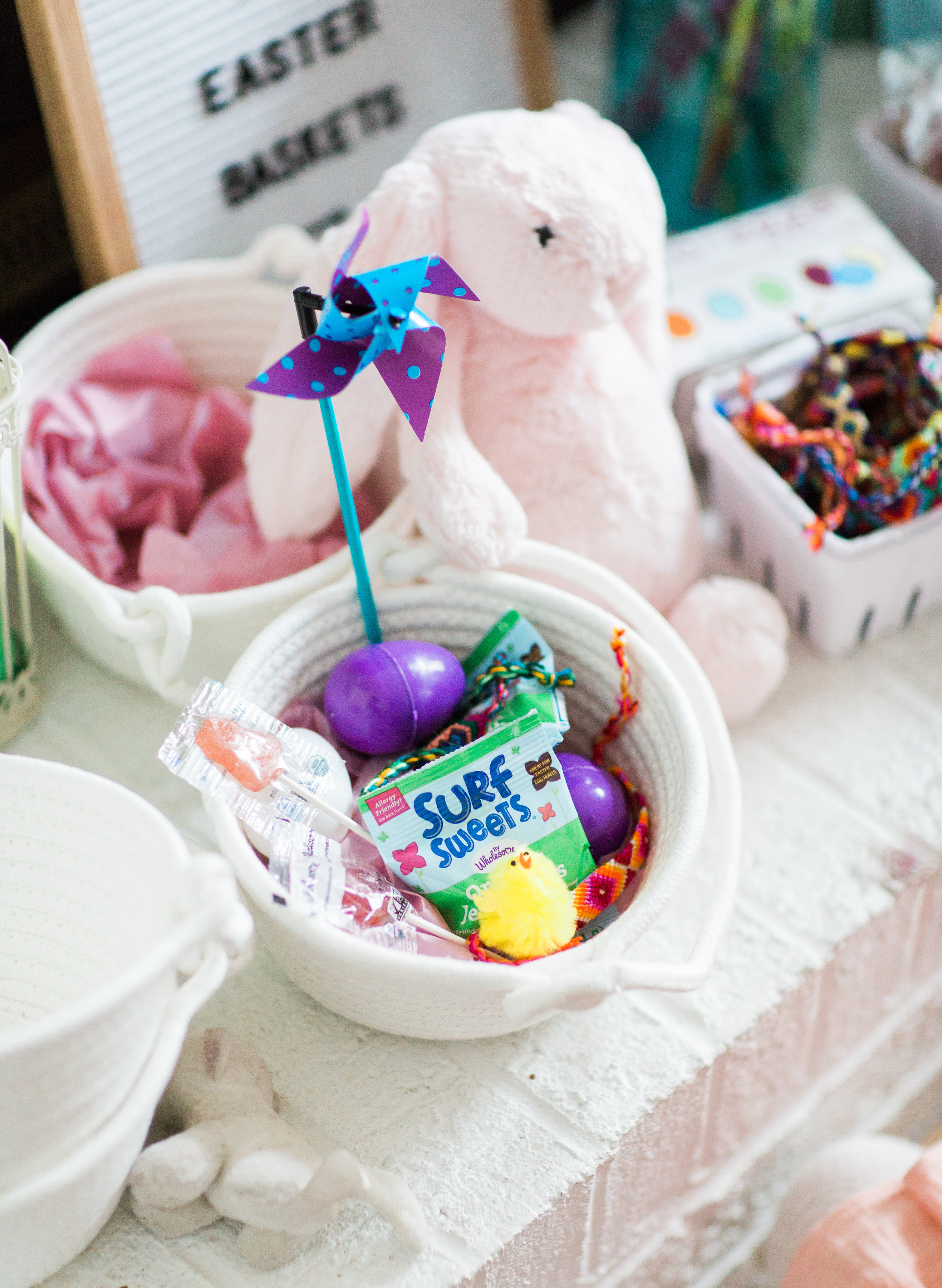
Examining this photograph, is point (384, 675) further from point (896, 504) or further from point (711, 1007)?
point (896, 504)

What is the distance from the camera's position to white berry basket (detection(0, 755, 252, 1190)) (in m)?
0.49

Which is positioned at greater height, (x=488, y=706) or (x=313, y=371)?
(x=313, y=371)

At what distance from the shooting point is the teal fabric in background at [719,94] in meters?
1.08

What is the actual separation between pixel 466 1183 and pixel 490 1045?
8cm

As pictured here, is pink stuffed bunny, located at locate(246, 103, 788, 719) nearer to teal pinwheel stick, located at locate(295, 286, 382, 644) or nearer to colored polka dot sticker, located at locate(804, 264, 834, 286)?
teal pinwheel stick, located at locate(295, 286, 382, 644)

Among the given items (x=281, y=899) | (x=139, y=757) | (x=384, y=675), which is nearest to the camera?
(x=281, y=899)

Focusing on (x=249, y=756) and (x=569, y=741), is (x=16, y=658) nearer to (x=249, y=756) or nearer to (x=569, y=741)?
→ (x=249, y=756)

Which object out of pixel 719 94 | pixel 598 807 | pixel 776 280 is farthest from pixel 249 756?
pixel 719 94

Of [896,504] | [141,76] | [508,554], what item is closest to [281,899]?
[508,554]

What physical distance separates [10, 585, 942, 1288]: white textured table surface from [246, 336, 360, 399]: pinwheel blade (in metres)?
0.34

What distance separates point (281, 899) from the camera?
597mm

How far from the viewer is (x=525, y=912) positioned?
64 centimetres

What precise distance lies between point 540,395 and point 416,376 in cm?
19

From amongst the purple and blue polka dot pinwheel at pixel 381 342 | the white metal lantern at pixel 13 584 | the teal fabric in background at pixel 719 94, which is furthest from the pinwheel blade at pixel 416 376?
the teal fabric in background at pixel 719 94
